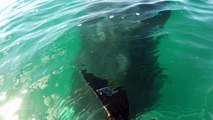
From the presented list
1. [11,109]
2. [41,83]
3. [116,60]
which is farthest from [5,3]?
[116,60]

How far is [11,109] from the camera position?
611cm

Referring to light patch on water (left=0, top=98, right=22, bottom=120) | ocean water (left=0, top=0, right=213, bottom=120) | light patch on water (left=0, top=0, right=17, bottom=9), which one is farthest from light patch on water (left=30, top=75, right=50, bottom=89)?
light patch on water (left=0, top=0, right=17, bottom=9)

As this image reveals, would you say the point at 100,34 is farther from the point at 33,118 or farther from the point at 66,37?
the point at 33,118

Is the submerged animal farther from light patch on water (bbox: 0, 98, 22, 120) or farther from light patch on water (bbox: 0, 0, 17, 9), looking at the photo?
light patch on water (bbox: 0, 0, 17, 9)

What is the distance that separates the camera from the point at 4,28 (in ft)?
35.1

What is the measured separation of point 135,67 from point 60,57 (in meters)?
1.94

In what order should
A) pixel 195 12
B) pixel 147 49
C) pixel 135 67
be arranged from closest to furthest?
pixel 135 67
pixel 147 49
pixel 195 12

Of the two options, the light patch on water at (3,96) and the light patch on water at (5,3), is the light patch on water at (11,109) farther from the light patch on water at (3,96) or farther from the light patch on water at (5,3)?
the light patch on water at (5,3)

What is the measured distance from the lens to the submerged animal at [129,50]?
5.70 m

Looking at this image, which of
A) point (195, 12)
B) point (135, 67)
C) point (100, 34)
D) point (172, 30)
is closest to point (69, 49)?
point (100, 34)

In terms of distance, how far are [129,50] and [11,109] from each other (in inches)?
107

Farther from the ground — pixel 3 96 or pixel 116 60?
pixel 116 60

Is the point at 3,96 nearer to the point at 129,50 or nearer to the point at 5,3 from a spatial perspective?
the point at 129,50

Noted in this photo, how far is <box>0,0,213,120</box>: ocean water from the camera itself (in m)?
5.46
